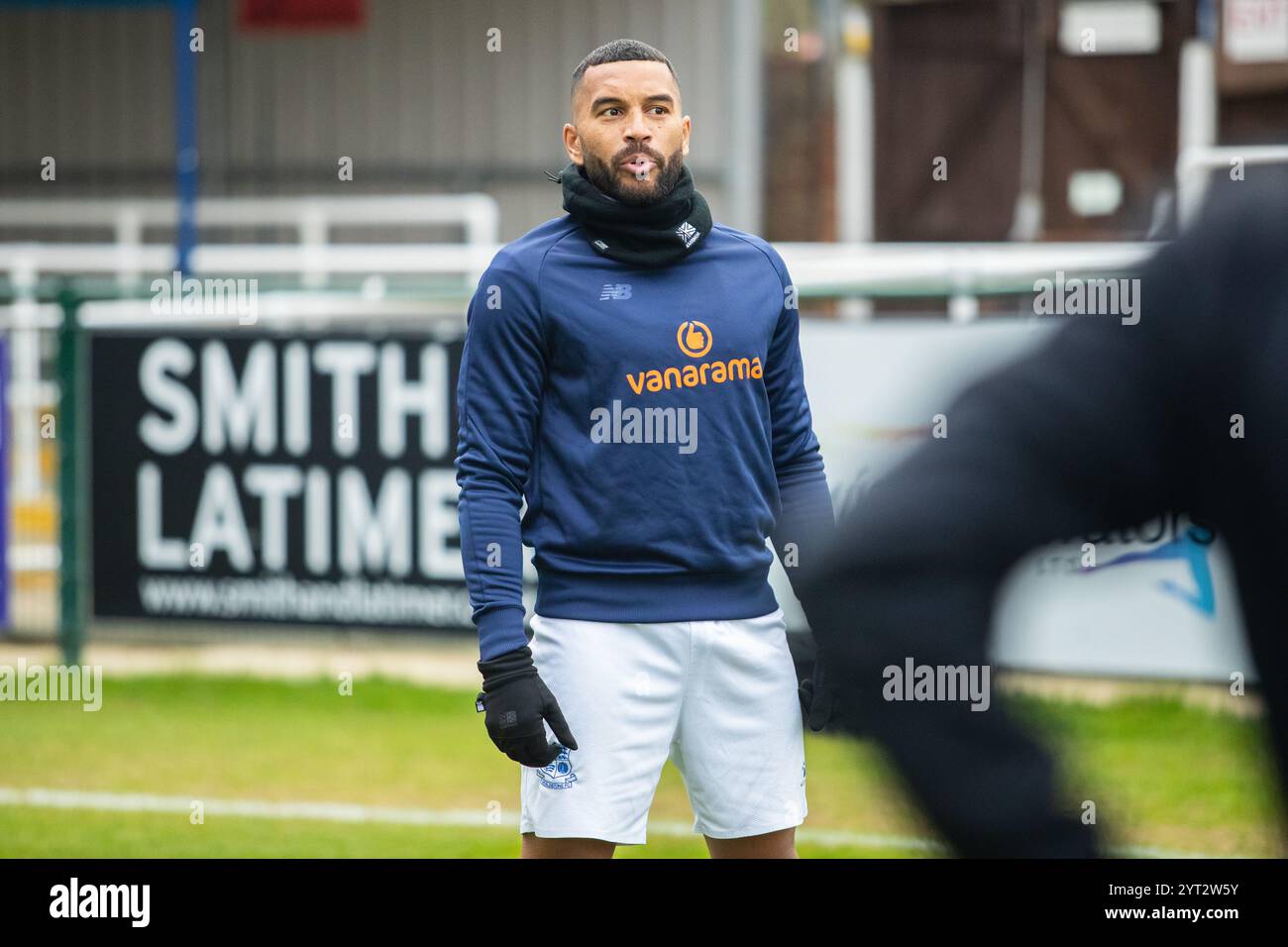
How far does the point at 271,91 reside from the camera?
20359 millimetres

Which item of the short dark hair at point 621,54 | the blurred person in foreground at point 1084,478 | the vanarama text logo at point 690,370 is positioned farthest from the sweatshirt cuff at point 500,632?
the blurred person in foreground at point 1084,478

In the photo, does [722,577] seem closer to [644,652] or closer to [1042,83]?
[644,652]

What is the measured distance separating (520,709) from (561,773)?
0.21 meters

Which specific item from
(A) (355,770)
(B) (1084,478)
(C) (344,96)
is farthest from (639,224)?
(C) (344,96)

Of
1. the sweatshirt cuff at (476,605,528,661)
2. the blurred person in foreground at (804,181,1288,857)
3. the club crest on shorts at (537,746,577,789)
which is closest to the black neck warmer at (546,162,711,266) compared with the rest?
the sweatshirt cuff at (476,605,528,661)

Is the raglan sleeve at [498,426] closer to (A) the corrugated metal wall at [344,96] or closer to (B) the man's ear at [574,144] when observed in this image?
(B) the man's ear at [574,144]

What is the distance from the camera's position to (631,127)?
3.46m

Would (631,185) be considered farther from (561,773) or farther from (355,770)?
(355,770)

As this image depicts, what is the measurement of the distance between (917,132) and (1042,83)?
119 cm

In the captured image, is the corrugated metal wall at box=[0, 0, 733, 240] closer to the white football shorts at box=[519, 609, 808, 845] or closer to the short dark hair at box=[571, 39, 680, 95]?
the short dark hair at box=[571, 39, 680, 95]

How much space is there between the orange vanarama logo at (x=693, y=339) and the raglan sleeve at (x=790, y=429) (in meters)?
0.22

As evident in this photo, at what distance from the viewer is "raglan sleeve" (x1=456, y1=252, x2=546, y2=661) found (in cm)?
346

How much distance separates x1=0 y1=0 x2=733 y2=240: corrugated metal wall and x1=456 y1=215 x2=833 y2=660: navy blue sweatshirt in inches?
522
